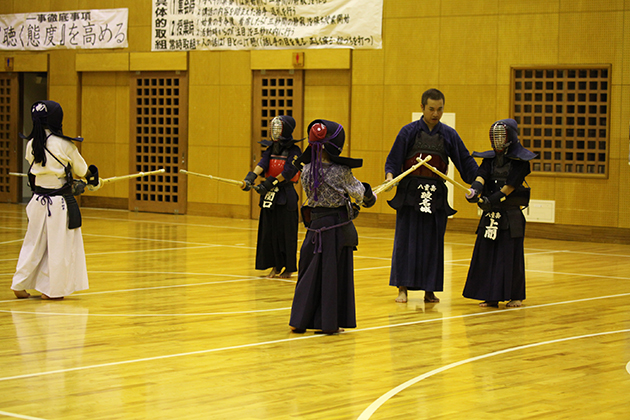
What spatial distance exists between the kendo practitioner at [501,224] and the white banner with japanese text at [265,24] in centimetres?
699

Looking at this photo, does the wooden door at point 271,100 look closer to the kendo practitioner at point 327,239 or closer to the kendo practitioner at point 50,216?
the kendo practitioner at point 50,216

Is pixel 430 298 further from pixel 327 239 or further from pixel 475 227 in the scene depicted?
pixel 475 227

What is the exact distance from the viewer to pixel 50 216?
7.14m

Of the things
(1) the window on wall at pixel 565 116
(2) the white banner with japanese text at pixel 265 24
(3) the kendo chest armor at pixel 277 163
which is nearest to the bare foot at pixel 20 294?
(3) the kendo chest armor at pixel 277 163

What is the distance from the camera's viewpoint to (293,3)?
47.3 ft

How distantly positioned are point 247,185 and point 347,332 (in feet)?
9.24

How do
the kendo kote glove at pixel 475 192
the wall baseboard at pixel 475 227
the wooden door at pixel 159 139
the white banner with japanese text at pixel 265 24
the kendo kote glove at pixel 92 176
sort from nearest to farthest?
the kendo kote glove at pixel 475 192, the kendo kote glove at pixel 92 176, the wall baseboard at pixel 475 227, the white banner with japanese text at pixel 265 24, the wooden door at pixel 159 139

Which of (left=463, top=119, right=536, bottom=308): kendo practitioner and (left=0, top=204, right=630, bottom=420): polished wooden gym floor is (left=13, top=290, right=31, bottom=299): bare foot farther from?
(left=463, top=119, right=536, bottom=308): kendo practitioner

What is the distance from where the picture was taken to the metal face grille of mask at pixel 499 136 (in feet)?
23.3

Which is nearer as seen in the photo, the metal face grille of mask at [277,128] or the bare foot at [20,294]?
the bare foot at [20,294]

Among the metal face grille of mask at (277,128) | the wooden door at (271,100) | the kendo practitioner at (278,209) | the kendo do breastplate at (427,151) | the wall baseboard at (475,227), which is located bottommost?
the wall baseboard at (475,227)

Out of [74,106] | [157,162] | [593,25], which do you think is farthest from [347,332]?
[74,106]

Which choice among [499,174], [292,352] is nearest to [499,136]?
[499,174]

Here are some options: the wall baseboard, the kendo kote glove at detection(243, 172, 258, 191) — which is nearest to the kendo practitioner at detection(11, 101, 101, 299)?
the kendo kote glove at detection(243, 172, 258, 191)
